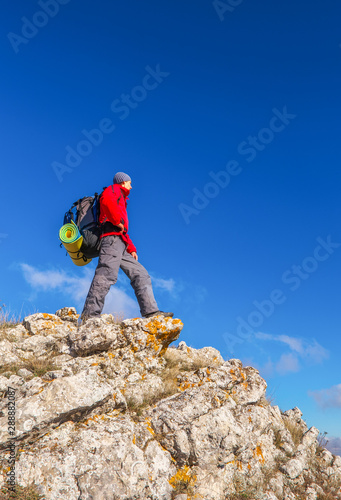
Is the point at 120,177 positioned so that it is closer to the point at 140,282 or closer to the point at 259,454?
the point at 140,282

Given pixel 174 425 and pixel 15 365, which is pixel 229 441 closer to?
pixel 174 425

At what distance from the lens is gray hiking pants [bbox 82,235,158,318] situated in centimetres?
862

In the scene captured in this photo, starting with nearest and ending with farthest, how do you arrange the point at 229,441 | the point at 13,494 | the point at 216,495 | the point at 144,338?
1. the point at 13,494
2. the point at 216,495
3. the point at 229,441
4. the point at 144,338

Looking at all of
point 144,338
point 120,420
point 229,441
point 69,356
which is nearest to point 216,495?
point 229,441

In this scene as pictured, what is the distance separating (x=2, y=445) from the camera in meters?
5.20

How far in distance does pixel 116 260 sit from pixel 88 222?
3.96 feet

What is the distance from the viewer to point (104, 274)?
877 centimetres

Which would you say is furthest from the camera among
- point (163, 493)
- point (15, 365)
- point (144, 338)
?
point (144, 338)

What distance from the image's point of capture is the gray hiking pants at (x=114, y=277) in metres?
8.62

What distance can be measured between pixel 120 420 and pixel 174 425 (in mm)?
976

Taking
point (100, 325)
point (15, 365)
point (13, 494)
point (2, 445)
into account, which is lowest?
point (13, 494)

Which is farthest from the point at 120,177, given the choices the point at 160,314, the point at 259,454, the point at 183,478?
the point at 259,454

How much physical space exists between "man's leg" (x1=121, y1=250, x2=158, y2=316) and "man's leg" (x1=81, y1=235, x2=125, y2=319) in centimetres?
37

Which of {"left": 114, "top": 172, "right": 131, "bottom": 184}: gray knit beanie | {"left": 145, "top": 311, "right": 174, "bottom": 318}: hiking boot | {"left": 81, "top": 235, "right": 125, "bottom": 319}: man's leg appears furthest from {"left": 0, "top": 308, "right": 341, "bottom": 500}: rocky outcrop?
{"left": 114, "top": 172, "right": 131, "bottom": 184}: gray knit beanie
